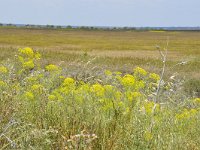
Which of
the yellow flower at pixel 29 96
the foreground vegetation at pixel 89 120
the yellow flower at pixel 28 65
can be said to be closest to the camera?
the foreground vegetation at pixel 89 120

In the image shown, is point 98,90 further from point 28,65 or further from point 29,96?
point 28,65

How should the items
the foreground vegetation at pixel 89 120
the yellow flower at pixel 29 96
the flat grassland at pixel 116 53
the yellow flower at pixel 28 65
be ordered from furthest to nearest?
the flat grassland at pixel 116 53 → the yellow flower at pixel 28 65 → the yellow flower at pixel 29 96 → the foreground vegetation at pixel 89 120

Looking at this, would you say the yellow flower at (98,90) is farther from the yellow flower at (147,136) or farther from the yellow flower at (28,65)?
the yellow flower at (28,65)

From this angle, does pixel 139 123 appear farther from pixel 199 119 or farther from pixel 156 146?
pixel 199 119

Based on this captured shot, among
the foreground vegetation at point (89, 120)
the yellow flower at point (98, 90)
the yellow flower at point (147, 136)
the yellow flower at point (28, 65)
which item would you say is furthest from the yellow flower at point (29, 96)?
the yellow flower at point (147, 136)

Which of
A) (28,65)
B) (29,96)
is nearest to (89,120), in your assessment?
(29,96)

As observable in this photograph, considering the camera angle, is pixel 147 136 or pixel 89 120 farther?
pixel 89 120

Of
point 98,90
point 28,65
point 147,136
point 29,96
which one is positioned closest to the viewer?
point 147,136

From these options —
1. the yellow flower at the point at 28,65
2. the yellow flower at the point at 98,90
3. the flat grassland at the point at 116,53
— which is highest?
the yellow flower at the point at 28,65

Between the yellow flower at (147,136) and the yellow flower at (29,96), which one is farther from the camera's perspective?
the yellow flower at (29,96)

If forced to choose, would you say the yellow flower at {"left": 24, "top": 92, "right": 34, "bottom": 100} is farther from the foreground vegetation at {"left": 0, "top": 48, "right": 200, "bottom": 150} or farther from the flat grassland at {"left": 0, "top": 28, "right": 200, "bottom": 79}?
the flat grassland at {"left": 0, "top": 28, "right": 200, "bottom": 79}

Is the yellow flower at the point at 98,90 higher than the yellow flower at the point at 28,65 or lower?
lower

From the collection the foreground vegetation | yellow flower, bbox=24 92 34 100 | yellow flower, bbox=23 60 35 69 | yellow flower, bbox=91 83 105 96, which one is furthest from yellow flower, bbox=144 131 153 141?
yellow flower, bbox=23 60 35 69

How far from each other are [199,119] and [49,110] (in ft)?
5.65
